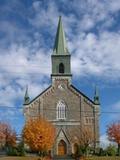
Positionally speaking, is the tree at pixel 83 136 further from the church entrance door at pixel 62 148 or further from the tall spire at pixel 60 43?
the tall spire at pixel 60 43

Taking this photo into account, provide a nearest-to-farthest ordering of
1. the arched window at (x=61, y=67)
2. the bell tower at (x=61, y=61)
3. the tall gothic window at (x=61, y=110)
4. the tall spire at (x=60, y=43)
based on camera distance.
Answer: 1. the tall gothic window at (x=61, y=110)
2. the bell tower at (x=61, y=61)
3. the arched window at (x=61, y=67)
4. the tall spire at (x=60, y=43)

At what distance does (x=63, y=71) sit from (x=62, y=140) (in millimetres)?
12877

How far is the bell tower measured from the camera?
259ft

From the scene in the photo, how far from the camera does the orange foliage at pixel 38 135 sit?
6781cm

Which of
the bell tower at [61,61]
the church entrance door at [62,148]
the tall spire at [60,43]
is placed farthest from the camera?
the tall spire at [60,43]

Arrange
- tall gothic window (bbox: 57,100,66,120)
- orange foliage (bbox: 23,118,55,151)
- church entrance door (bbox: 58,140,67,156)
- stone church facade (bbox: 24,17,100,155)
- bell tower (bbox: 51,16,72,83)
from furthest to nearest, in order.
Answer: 1. bell tower (bbox: 51,16,72,83)
2. tall gothic window (bbox: 57,100,66,120)
3. stone church facade (bbox: 24,17,100,155)
4. church entrance door (bbox: 58,140,67,156)
5. orange foliage (bbox: 23,118,55,151)

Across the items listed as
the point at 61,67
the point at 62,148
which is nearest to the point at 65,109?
the point at 62,148

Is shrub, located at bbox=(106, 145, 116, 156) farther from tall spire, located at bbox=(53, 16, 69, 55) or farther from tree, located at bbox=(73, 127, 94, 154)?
tall spire, located at bbox=(53, 16, 69, 55)

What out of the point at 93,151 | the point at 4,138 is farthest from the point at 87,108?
the point at 4,138

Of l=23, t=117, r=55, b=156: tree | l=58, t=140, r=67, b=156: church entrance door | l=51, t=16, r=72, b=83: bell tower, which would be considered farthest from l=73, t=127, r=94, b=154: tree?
l=51, t=16, r=72, b=83: bell tower

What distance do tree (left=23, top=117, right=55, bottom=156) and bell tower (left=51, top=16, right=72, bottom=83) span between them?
469 inches

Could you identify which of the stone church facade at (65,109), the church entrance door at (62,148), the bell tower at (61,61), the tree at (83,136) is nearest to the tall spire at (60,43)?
the bell tower at (61,61)

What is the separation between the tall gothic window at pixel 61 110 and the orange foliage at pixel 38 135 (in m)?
6.66

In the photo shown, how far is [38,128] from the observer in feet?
224
